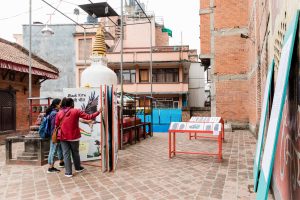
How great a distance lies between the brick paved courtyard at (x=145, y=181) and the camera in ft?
16.0

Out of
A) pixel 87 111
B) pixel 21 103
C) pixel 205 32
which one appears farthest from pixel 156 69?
pixel 87 111

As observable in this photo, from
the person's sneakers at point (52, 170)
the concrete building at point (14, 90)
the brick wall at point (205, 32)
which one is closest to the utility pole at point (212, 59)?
the brick wall at point (205, 32)

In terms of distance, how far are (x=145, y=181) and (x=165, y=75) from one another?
23.2m

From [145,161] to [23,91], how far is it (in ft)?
30.2

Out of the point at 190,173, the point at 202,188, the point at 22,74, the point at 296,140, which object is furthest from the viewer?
the point at 22,74

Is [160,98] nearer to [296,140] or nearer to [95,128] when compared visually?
[95,128]

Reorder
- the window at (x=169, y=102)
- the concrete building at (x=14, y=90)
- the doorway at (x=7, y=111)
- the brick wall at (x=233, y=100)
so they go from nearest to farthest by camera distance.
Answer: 1. the concrete building at (x=14, y=90)
2. the doorway at (x=7, y=111)
3. the brick wall at (x=233, y=100)
4. the window at (x=169, y=102)

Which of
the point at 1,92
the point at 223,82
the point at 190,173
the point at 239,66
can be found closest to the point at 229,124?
the point at 223,82

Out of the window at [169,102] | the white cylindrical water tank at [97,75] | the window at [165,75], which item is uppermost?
the window at [165,75]

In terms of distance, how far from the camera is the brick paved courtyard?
488 centimetres

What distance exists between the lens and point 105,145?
260 inches

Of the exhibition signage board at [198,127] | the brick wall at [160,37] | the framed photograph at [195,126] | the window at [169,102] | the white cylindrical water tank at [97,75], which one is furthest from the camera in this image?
the brick wall at [160,37]

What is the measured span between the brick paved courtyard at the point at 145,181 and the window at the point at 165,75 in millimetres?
20553

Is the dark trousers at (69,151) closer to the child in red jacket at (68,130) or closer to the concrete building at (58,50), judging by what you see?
the child in red jacket at (68,130)
